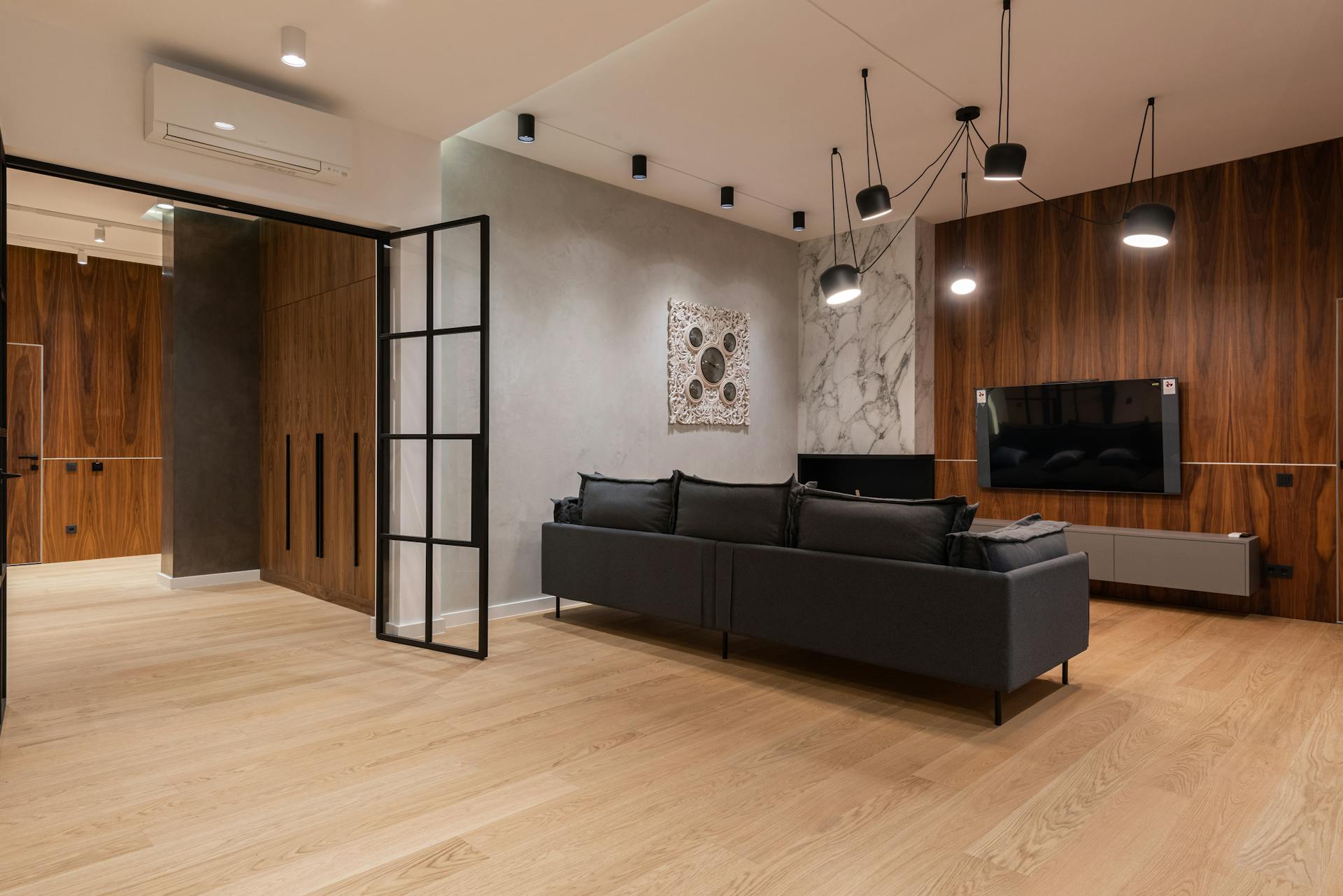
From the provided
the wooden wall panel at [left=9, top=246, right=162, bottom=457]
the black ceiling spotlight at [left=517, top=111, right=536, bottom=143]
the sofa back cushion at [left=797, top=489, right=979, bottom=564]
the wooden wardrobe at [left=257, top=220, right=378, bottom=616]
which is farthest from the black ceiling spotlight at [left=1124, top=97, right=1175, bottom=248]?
the wooden wall panel at [left=9, top=246, right=162, bottom=457]

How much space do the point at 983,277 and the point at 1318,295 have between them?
2211 mm

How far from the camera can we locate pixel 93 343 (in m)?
7.29

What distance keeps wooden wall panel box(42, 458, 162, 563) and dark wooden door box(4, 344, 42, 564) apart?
0.07m

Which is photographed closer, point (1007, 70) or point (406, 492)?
point (1007, 70)

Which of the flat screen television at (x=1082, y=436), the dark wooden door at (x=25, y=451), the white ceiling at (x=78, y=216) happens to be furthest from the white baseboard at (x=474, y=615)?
the dark wooden door at (x=25, y=451)

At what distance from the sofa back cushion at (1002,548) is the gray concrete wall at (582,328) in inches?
114

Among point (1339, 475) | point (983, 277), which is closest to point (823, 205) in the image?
point (983, 277)

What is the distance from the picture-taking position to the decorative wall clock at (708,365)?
6.23m

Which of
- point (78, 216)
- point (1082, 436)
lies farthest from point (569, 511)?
point (78, 216)

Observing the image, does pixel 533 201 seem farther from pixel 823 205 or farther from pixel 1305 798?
pixel 1305 798

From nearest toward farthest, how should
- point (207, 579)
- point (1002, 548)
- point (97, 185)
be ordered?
point (1002, 548)
point (97, 185)
point (207, 579)

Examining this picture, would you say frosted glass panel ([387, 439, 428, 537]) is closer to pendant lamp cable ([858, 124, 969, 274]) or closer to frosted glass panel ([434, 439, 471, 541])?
frosted glass panel ([434, 439, 471, 541])

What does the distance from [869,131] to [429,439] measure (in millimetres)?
3249

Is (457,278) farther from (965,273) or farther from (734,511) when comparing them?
(965,273)
